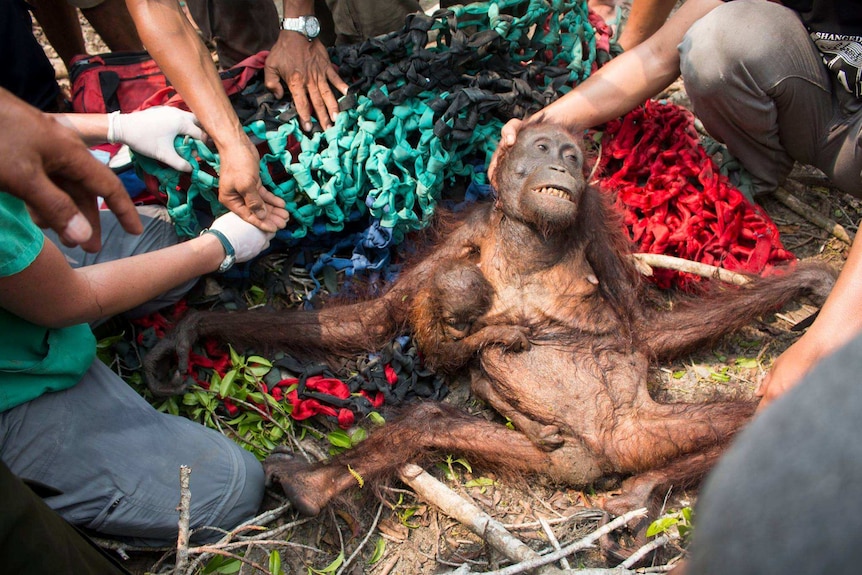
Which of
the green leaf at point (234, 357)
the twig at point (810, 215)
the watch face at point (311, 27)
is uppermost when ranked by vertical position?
the watch face at point (311, 27)

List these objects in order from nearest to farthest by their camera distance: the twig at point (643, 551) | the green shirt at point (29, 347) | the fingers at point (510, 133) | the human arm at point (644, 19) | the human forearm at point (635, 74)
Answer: the green shirt at point (29, 347)
the twig at point (643, 551)
the fingers at point (510, 133)
the human forearm at point (635, 74)
the human arm at point (644, 19)

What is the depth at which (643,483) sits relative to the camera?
97.1 inches

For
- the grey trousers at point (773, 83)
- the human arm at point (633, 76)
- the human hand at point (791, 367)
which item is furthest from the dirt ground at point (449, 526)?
the human arm at point (633, 76)

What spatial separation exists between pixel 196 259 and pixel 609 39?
2.88 meters

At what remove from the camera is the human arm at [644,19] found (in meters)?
3.97

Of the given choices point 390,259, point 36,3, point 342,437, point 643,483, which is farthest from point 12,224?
point 36,3

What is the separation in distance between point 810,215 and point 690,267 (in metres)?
1.04

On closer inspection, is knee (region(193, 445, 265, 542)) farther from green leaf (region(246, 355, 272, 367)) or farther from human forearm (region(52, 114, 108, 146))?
human forearm (region(52, 114, 108, 146))

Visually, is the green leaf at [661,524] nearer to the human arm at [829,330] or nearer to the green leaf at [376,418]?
the human arm at [829,330]

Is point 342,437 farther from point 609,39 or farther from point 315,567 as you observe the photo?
point 609,39

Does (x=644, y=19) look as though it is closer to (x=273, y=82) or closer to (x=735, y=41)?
(x=735, y=41)

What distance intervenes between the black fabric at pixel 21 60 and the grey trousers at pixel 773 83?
133 inches

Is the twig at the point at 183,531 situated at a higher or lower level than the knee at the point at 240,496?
higher

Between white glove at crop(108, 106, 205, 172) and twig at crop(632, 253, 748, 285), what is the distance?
7.26ft
